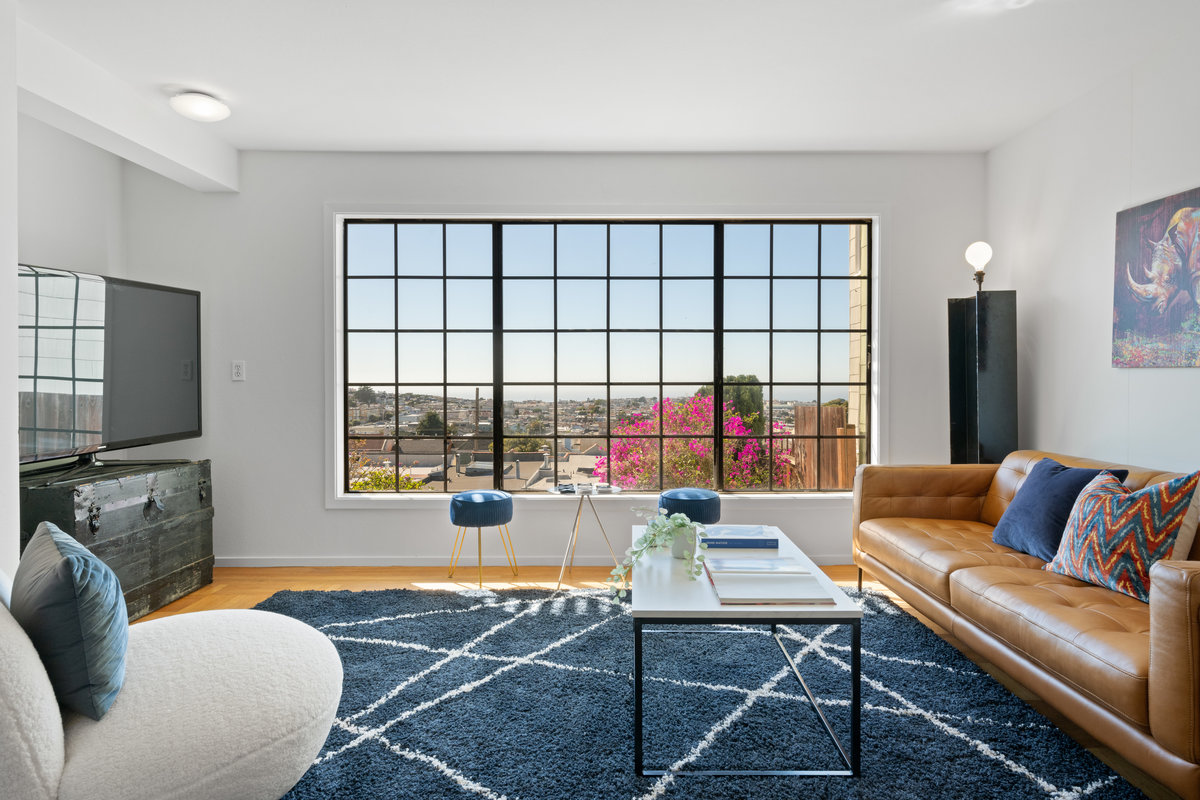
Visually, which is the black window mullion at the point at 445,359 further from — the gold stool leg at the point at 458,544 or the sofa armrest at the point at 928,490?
the sofa armrest at the point at 928,490

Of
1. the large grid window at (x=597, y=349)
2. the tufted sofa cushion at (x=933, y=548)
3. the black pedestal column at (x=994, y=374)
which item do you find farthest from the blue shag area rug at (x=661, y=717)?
the large grid window at (x=597, y=349)

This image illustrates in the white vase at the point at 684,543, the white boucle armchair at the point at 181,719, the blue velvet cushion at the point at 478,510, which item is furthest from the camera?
the blue velvet cushion at the point at 478,510

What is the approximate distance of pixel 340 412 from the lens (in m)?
4.04

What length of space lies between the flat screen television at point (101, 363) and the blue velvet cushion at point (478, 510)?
162cm

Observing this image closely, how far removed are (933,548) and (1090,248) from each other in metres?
1.76

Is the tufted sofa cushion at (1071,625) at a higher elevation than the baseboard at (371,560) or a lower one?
higher

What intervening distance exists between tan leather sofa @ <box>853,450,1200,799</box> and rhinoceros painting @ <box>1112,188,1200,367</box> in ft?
1.84

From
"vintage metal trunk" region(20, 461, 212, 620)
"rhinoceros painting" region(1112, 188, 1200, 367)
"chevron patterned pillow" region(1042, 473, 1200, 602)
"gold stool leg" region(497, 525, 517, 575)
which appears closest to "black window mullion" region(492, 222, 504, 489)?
"gold stool leg" region(497, 525, 517, 575)

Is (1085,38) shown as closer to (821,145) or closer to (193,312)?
(821,145)

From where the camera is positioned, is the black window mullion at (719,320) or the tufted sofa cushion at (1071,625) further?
the black window mullion at (719,320)

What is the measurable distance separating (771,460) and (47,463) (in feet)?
12.6

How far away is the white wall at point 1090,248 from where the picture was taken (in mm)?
2707

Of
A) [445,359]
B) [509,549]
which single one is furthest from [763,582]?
[445,359]

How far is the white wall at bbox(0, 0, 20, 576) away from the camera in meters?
2.26
